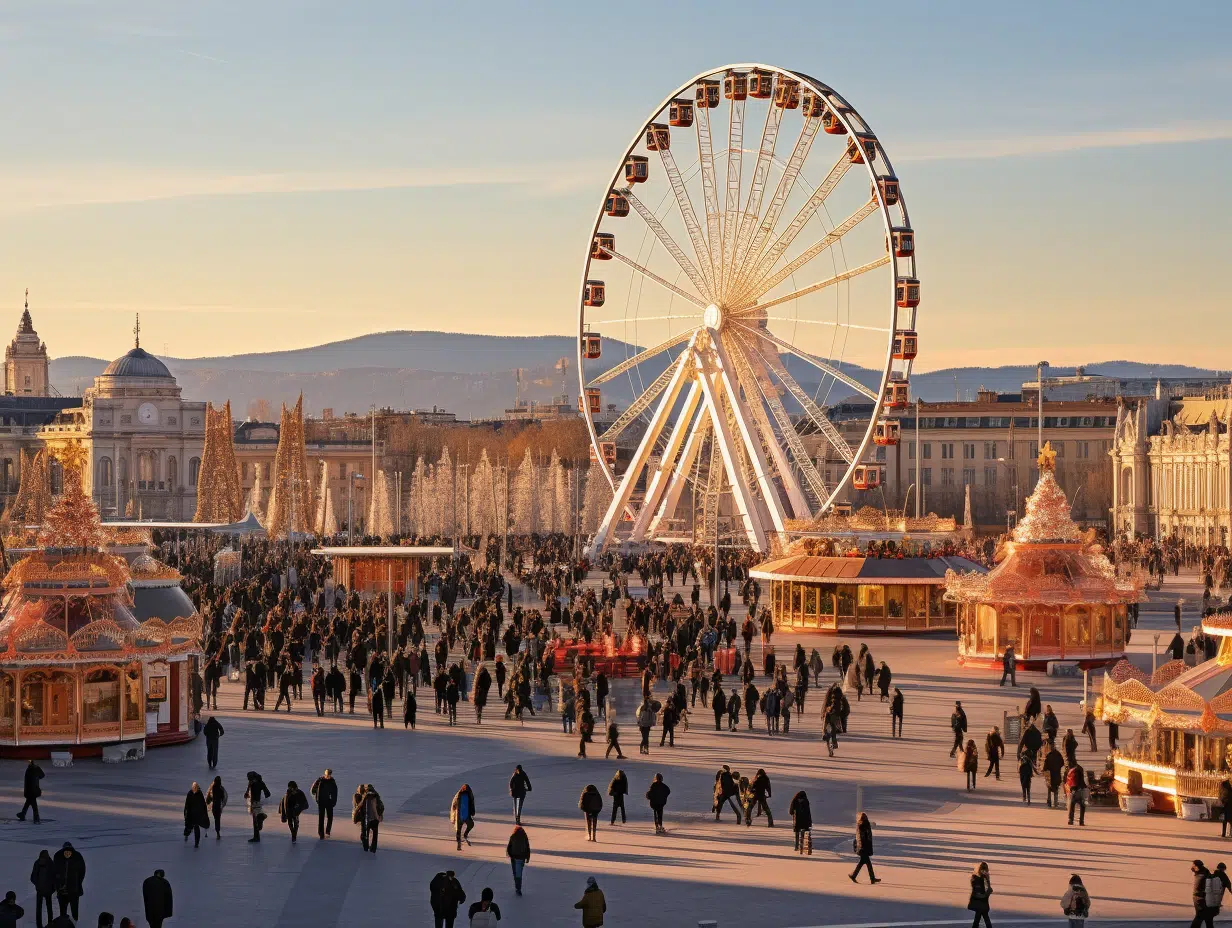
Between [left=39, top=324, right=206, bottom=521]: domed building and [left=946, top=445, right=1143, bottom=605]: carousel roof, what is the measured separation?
4500 inches

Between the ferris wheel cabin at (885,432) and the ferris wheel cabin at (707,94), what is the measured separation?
11538mm

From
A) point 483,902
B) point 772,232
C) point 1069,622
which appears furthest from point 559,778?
point 772,232

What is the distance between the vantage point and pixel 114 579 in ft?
112

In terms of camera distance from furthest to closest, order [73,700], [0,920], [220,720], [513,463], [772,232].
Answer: [513,463] → [772,232] → [220,720] → [73,700] → [0,920]

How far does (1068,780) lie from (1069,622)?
2044 centimetres

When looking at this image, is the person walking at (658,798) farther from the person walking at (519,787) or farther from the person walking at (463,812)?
the person walking at (463,812)

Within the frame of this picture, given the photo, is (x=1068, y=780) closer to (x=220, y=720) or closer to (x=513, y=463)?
(x=220, y=720)

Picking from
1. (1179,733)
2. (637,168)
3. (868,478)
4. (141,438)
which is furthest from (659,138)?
(141,438)

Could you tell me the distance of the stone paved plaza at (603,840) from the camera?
2222cm

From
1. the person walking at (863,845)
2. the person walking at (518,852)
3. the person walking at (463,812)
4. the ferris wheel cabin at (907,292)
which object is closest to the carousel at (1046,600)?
the ferris wheel cabin at (907,292)

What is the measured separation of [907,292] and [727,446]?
11.7 meters

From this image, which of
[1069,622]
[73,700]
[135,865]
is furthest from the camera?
[1069,622]

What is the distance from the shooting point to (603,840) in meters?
25.9

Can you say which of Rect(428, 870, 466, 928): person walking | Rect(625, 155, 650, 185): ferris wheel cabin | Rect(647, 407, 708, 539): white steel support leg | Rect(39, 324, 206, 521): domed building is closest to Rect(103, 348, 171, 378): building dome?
Rect(39, 324, 206, 521): domed building
